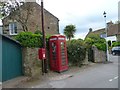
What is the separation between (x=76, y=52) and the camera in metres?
17.4

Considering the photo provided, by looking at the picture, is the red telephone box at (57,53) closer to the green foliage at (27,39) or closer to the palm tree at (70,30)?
the green foliage at (27,39)

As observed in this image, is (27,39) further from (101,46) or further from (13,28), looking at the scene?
(13,28)

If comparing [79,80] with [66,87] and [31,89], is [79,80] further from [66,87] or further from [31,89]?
[31,89]

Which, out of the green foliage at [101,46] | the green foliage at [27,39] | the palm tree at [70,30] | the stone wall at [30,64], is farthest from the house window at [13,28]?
the stone wall at [30,64]

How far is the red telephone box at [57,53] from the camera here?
14.6m

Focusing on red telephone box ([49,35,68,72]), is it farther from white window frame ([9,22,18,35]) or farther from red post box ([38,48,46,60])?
white window frame ([9,22,18,35])

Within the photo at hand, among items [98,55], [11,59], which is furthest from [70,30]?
[11,59]

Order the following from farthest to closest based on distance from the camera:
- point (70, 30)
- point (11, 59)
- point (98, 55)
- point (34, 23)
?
point (70, 30)
point (34, 23)
point (98, 55)
point (11, 59)

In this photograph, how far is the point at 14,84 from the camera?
11.6 m

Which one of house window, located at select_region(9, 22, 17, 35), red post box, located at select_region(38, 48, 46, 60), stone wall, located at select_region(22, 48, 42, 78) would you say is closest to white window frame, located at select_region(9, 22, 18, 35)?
house window, located at select_region(9, 22, 17, 35)

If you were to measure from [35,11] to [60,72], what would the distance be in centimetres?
2007

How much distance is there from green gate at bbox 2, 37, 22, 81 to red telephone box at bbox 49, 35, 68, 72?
2153 mm

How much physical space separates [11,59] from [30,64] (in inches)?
45.5

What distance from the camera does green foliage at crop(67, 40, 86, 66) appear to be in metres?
17.2
